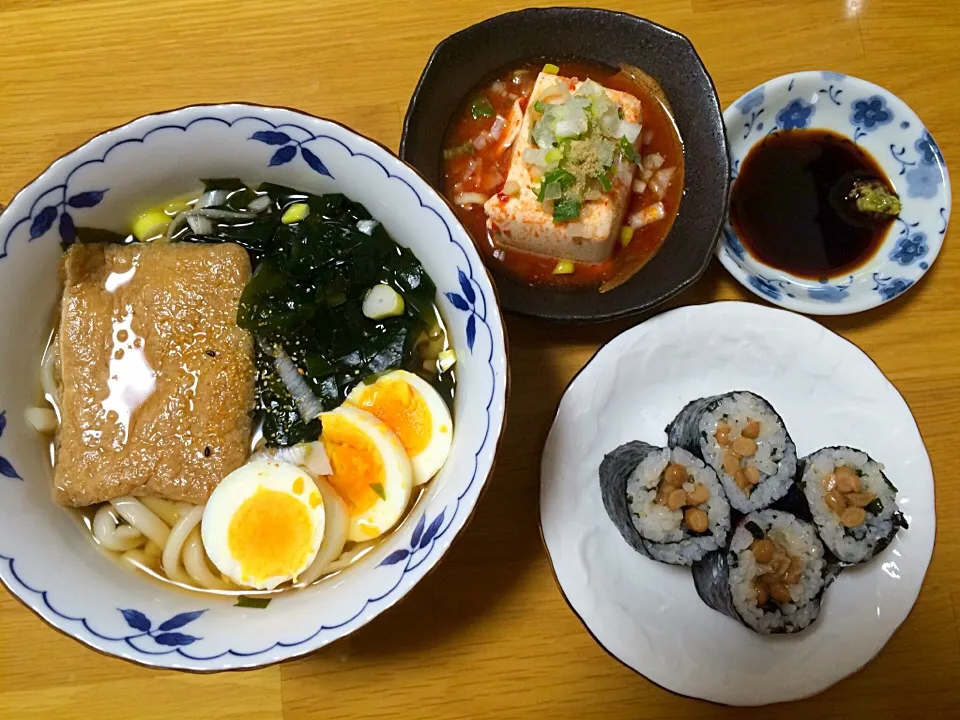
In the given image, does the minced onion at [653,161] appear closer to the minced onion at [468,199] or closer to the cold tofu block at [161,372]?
the minced onion at [468,199]

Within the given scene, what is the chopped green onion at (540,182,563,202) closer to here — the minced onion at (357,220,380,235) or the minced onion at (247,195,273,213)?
the minced onion at (357,220,380,235)

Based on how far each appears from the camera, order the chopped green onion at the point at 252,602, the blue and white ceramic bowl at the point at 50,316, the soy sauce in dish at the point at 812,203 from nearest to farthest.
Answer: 1. the blue and white ceramic bowl at the point at 50,316
2. the chopped green onion at the point at 252,602
3. the soy sauce in dish at the point at 812,203

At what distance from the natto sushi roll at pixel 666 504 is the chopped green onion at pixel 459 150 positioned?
2.99 feet

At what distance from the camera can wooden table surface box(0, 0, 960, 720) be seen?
1.64 m

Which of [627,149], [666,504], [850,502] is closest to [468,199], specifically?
[627,149]

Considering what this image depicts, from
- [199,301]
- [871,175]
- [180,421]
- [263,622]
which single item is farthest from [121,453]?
[871,175]

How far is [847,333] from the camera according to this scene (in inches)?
72.1

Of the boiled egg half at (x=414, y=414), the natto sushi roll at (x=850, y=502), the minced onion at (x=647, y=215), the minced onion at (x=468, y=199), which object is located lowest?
the natto sushi roll at (x=850, y=502)

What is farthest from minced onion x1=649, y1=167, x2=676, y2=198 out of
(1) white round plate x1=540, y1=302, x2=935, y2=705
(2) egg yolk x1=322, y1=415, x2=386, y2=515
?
(2) egg yolk x1=322, y1=415, x2=386, y2=515

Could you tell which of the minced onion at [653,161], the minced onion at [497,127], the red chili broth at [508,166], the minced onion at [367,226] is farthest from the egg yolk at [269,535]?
→ the minced onion at [653,161]

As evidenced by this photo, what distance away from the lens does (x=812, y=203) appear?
1.94 metres

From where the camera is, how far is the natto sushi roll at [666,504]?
166cm

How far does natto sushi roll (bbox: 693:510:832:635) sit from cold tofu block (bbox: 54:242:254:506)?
1116 mm

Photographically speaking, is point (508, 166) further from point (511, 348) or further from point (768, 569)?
point (768, 569)
